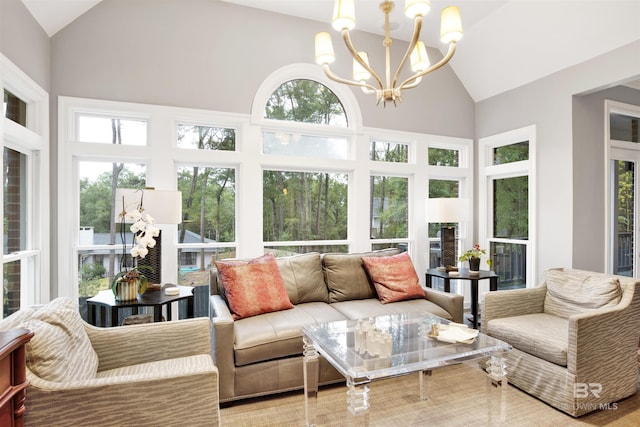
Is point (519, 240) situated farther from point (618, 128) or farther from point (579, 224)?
point (618, 128)

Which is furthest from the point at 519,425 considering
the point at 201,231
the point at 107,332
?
the point at 201,231

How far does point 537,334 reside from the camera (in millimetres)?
2604

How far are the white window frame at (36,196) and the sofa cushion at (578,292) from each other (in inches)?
169

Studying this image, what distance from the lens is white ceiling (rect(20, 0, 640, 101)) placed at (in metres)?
3.06

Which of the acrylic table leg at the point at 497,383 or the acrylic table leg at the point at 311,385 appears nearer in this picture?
the acrylic table leg at the point at 497,383

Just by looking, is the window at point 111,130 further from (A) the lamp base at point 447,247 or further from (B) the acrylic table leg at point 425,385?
(A) the lamp base at point 447,247

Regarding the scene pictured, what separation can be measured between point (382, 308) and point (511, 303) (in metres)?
1.09

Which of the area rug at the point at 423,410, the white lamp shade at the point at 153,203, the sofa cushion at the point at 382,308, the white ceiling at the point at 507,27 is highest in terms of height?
the white ceiling at the point at 507,27

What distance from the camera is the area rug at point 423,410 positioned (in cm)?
228

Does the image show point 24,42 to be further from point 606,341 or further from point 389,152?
point 606,341

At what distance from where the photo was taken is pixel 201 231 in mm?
3645

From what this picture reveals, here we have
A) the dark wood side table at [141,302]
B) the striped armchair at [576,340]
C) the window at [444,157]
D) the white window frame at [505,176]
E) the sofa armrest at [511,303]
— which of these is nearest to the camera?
the striped armchair at [576,340]

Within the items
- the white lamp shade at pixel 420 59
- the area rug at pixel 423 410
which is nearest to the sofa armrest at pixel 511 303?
the area rug at pixel 423 410

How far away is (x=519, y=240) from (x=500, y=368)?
2.65 meters
